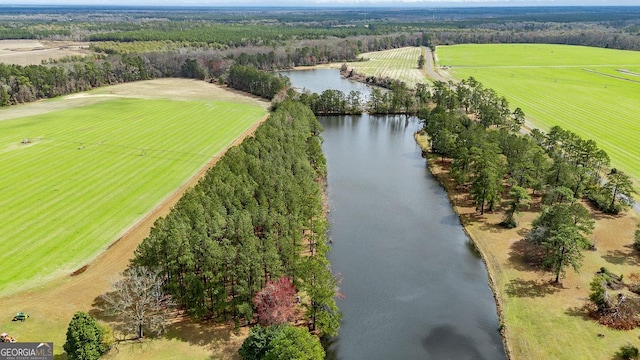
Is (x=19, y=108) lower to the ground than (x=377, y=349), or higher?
higher

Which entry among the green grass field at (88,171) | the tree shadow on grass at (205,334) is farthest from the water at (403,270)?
the green grass field at (88,171)

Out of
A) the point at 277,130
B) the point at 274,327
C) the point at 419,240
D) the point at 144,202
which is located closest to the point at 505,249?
the point at 419,240

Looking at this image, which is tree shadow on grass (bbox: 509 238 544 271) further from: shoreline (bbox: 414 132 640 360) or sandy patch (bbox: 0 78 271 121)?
sandy patch (bbox: 0 78 271 121)

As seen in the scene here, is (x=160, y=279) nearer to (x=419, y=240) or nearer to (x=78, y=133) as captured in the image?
(x=419, y=240)

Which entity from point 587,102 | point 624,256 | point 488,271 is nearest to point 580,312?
point 488,271

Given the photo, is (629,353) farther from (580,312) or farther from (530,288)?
(530,288)
